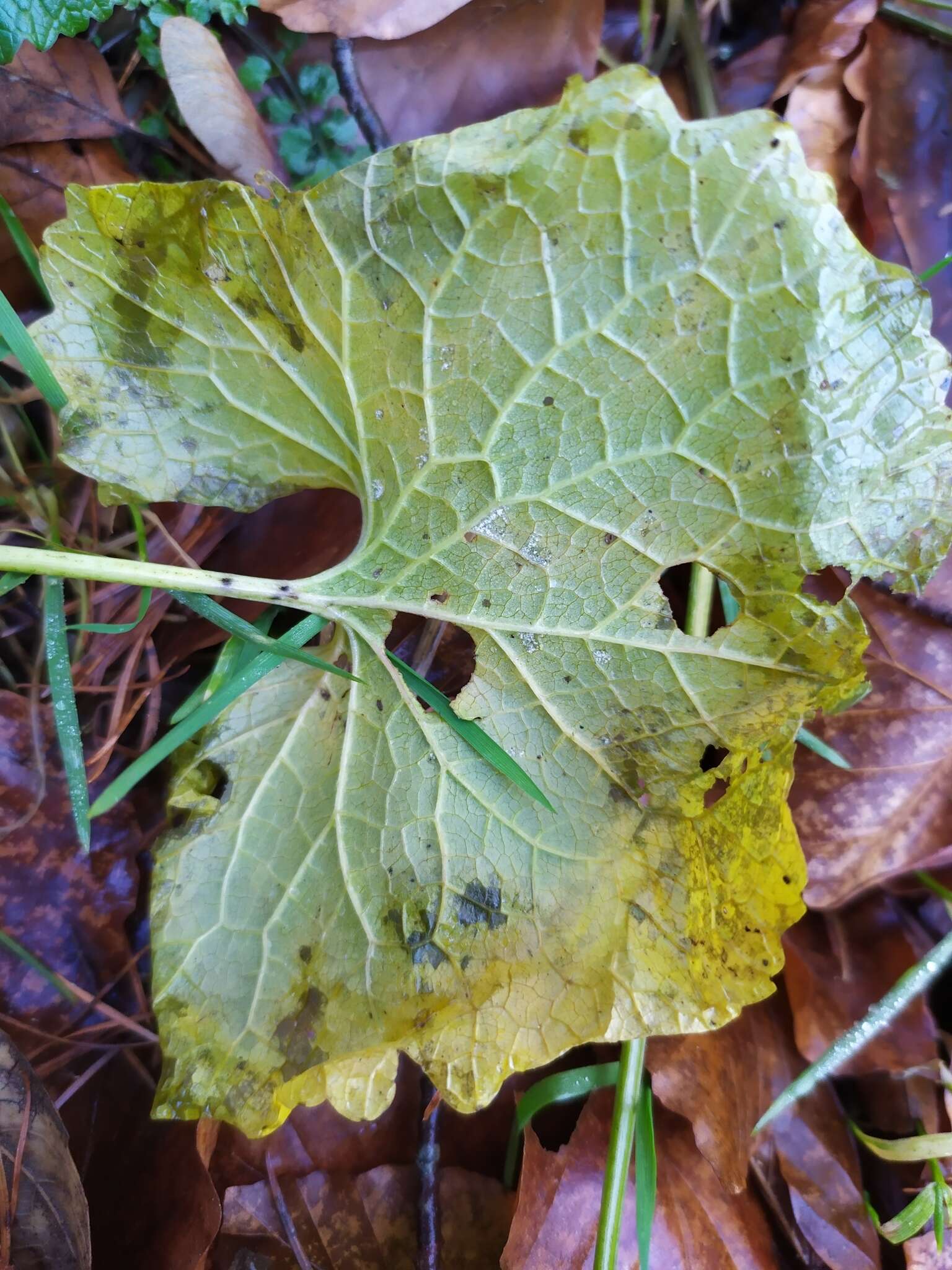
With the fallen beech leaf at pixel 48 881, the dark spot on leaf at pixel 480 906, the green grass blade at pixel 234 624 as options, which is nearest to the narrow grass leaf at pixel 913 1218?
the dark spot on leaf at pixel 480 906

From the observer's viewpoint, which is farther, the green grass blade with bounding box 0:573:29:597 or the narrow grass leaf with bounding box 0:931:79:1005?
the narrow grass leaf with bounding box 0:931:79:1005

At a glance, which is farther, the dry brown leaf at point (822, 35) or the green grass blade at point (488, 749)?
the dry brown leaf at point (822, 35)

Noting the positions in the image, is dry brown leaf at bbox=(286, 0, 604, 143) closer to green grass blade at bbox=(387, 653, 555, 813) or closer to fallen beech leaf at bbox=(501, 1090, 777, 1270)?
green grass blade at bbox=(387, 653, 555, 813)

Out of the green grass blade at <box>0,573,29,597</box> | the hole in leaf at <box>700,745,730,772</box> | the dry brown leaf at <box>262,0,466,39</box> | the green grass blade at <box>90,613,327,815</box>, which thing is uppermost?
the dry brown leaf at <box>262,0,466,39</box>

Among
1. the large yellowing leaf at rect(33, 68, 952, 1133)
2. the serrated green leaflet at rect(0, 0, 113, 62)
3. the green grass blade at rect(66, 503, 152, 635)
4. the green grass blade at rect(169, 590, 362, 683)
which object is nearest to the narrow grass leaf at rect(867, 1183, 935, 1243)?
the large yellowing leaf at rect(33, 68, 952, 1133)

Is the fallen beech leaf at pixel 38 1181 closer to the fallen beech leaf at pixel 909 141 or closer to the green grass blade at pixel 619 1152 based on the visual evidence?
the green grass blade at pixel 619 1152

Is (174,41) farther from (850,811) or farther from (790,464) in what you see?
(850,811)

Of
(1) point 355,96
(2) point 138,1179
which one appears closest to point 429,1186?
(2) point 138,1179
